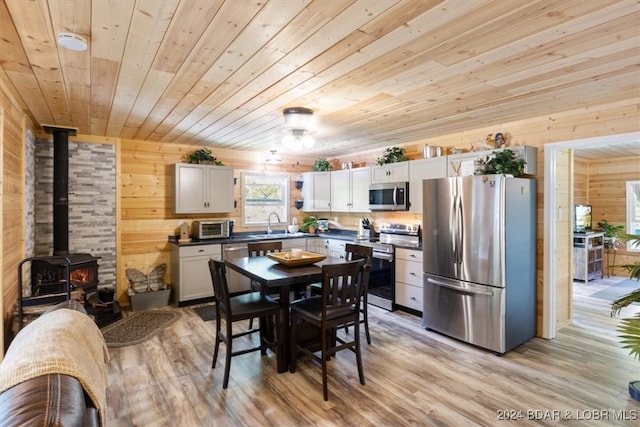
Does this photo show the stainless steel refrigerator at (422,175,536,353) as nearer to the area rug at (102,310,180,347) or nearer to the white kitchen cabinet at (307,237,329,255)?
the white kitchen cabinet at (307,237,329,255)

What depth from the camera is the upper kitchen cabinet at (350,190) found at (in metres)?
5.24

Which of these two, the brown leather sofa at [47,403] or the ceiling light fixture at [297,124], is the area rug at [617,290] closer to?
the ceiling light fixture at [297,124]

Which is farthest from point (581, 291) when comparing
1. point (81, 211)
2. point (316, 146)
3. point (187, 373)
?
point (81, 211)

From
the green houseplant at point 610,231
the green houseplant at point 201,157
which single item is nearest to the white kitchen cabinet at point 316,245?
the green houseplant at point 201,157

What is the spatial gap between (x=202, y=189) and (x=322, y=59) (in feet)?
11.4

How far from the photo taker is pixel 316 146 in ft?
17.0

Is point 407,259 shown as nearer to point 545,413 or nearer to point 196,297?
point 545,413

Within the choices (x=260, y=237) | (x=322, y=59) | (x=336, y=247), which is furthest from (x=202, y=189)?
(x=322, y=59)

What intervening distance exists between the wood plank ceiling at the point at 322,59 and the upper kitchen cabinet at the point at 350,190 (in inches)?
67.3

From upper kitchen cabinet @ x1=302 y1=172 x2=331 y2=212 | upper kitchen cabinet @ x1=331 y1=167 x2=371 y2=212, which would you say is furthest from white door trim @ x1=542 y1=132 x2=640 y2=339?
upper kitchen cabinet @ x1=302 y1=172 x2=331 y2=212

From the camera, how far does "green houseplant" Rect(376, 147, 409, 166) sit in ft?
15.8

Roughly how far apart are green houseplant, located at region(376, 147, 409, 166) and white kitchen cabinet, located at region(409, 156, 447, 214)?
0.30 meters

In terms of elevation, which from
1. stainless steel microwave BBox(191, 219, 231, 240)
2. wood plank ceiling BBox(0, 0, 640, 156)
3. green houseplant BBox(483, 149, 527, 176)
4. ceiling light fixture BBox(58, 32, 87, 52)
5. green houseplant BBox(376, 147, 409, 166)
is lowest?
stainless steel microwave BBox(191, 219, 231, 240)

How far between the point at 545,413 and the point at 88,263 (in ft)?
14.8
